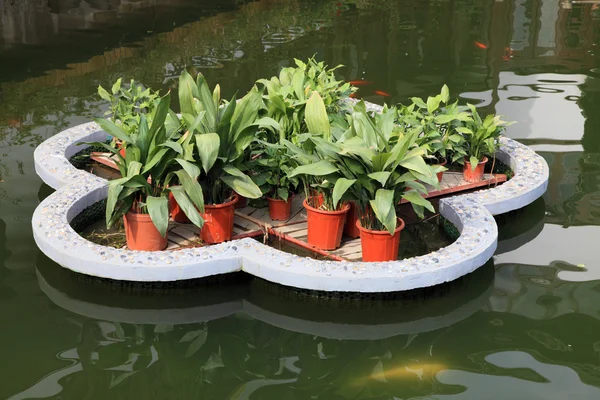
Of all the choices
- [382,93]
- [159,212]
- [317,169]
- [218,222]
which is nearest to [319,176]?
→ [317,169]

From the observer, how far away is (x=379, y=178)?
5.51 metres

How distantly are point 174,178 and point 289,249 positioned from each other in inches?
41.6

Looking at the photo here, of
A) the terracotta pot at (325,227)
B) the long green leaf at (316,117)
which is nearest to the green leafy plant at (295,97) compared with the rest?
the long green leaf at (316,117)

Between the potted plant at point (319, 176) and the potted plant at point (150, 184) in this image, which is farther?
the potted plant at point (319, 176)

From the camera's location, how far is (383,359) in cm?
511

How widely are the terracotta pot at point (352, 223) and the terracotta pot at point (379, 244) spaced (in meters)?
0.46

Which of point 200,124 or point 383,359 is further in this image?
point 200,124

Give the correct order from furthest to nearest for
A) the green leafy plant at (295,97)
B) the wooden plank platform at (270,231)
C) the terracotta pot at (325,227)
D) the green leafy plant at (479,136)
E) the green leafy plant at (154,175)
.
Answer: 1. the green leafy plant at (479,136)
2. the green leafy plant at (295,97)
3. the wooden plank platform at (270,231)
4. the terracotta pot at (325,227)
5. the green leafy plant at (154,175)

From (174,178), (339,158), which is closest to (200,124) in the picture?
(174,178)

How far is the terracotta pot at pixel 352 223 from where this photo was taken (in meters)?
6.35

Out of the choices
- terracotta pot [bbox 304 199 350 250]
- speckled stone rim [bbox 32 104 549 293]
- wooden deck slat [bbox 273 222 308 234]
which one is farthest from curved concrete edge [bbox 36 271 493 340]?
wooden deck slat [bbox 273 222 308 234]

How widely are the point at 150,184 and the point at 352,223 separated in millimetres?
1606

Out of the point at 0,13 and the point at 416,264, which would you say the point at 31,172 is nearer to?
the point at 416,264

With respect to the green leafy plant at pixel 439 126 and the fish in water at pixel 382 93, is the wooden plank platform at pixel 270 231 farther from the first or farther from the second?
the fish in water at pixel 382 93
